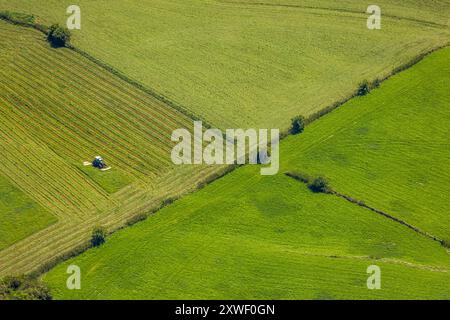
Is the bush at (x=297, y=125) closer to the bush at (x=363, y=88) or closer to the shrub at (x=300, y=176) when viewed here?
the shrub at (x=300, y=176)

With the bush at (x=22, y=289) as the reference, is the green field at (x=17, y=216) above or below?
above

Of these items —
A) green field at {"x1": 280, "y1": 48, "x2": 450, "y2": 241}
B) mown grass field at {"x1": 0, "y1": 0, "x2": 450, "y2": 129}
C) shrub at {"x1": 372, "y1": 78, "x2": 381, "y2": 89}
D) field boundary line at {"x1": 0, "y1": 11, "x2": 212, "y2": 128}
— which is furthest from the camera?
shrub at {"x1": 372, "y1": 78, "x2": 381, "y2": 89}

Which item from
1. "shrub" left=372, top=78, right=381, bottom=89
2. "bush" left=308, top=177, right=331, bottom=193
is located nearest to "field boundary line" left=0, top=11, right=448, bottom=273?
"shrub" left=372, top=78, right=381, bottom=89

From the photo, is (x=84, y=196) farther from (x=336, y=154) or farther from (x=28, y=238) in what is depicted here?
(x=336, y=154)

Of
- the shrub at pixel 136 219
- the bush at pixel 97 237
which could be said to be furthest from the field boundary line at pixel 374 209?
the bush at pixel 97 237

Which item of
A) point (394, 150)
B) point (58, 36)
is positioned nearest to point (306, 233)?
point (394, 150)

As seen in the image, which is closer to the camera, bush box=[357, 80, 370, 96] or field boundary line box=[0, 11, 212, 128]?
field boundary line box=[0, 11, 212, 128]

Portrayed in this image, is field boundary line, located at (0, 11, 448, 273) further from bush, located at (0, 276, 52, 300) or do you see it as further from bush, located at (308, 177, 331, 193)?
bush, located at (308, 177, 331, 193)
